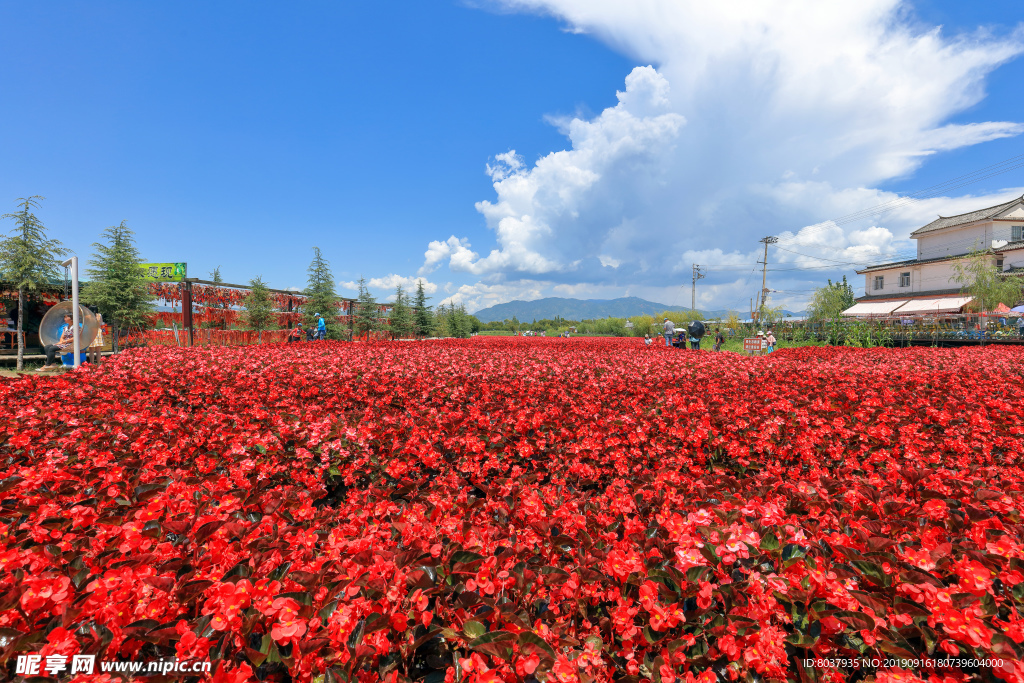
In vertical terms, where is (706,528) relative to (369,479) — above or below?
above

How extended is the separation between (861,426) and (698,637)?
3.13 meters

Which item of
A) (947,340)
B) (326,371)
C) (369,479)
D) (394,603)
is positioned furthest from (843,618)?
(947,340)

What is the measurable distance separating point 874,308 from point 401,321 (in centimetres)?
4221

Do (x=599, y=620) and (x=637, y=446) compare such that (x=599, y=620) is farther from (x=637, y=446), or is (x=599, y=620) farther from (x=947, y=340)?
Answer: (x=947, y=340)

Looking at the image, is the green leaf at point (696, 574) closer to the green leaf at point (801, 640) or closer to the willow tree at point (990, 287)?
the green leaf at point (801, 640)

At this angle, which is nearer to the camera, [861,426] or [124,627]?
[124,627]

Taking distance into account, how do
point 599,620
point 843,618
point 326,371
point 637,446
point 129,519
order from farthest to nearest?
point 326,371
point 637,446
point 129,519
point 599,620
point 843,618

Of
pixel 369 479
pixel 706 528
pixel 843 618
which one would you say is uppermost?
pixel 706 528

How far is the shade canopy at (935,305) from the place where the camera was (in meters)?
30.5

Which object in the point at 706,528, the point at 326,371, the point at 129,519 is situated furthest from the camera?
the point at 326,371

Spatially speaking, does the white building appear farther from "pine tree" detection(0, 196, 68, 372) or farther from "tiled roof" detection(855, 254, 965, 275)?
"pine tree" detection(0, 196, 68, 372)

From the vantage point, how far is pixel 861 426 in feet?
11.2

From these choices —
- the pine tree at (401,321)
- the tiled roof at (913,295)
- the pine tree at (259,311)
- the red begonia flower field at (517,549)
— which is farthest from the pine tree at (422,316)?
the tiled roof at (913,295)

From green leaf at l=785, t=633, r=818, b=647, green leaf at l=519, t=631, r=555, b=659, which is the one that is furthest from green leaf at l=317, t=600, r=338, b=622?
green leaf at l=785, t=633, r=818, b=647
